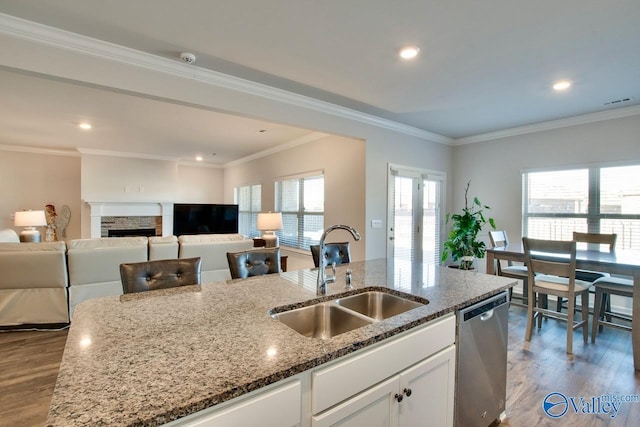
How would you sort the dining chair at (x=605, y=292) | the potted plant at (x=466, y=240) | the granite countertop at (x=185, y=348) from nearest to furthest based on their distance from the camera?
the granite countertop at (x=185, y=348) → the dining chair at (x=605, y=292) → the potted plant at (x=466, y=240)

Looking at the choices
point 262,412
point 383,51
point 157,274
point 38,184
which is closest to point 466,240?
point 383,51

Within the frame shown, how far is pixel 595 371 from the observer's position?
252 centimetres

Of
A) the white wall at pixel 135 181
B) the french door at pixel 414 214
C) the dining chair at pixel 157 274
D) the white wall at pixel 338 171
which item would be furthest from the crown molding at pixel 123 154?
the dining chair at pixel 157 274

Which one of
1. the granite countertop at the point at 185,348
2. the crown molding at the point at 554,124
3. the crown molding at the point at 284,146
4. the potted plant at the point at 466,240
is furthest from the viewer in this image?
the crown molding at the point at 284,146

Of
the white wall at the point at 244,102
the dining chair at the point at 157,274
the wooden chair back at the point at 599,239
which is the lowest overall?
the dining chair at the point at 157,274

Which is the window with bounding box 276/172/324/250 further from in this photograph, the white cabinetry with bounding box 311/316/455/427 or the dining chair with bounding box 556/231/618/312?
the white cabinetry with bounding box 311/316/455/427

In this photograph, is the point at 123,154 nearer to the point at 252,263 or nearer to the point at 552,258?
the point at 252,263

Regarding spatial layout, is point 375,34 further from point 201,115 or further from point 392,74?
point 201,115

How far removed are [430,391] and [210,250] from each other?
314cm

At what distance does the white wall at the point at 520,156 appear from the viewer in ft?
12.6

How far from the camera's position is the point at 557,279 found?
3227mm

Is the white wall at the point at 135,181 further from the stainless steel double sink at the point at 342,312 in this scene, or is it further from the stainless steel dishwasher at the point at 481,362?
the stainless steel dishwasher at the point at 481,362

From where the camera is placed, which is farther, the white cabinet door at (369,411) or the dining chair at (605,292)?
the dining chair at (605,292)

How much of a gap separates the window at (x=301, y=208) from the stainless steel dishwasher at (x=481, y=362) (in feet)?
11.5
